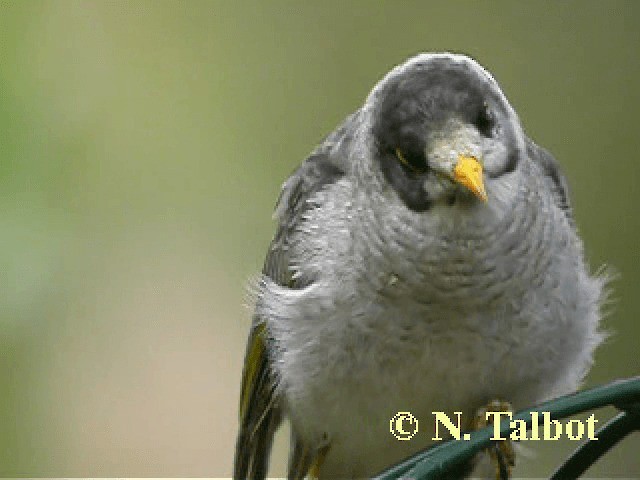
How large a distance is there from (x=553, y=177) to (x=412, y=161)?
467 millimetres

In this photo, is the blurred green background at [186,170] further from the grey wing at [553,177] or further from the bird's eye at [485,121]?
the bird's eye at [485,121]

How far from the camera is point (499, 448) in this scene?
3.04 metres

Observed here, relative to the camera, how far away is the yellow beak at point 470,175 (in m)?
2.59

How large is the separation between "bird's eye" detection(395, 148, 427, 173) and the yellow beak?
107mm

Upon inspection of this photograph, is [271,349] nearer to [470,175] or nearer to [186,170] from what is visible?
[470,175]

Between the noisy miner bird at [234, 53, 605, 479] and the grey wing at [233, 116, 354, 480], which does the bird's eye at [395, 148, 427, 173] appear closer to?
the noisy miner bird at [234, 53, 605, 479]

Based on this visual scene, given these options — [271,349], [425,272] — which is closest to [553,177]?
[425,272]

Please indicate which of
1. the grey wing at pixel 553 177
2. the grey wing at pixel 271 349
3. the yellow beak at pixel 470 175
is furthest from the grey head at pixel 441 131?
the grey wing at pixel 271 349

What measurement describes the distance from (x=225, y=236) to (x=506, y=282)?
1.85 meters

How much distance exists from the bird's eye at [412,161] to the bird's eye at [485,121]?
11 centimetres

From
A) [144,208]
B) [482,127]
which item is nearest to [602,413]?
[144,208]

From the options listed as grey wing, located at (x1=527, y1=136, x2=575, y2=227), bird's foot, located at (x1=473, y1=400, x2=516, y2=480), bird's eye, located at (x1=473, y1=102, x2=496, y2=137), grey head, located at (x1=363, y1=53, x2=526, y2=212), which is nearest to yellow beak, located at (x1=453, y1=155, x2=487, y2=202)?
grey head, located at (x1=363, y1=53, x2=526, y2=212)

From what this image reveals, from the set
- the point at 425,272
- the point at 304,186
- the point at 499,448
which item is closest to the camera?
the point at 425,272

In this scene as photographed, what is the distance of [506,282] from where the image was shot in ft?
9.37
